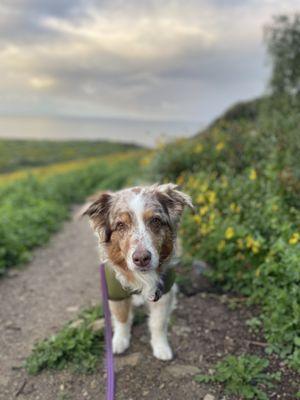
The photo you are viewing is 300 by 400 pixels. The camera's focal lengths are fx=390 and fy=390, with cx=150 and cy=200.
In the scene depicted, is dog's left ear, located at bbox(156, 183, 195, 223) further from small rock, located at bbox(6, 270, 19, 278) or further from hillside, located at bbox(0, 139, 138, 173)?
hillside, located at bbox(0, 139, 138, 173)

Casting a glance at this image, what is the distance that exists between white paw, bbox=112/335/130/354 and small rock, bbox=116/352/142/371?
0.09 metres

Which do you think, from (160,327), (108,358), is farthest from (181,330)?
(108,358)

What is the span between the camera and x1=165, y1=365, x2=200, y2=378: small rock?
388cm

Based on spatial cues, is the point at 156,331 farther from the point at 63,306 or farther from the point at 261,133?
the point at 261,133

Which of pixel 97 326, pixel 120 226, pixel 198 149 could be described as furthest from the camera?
pixel 198 149

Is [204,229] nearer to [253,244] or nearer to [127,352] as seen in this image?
[253,244]

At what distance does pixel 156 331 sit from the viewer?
4.22 m

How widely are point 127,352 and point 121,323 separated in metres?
0.32

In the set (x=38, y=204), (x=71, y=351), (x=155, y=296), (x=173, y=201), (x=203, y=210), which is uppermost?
(x=173, y=201)

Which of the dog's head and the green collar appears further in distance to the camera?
the green collar

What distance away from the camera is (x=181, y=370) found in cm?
394

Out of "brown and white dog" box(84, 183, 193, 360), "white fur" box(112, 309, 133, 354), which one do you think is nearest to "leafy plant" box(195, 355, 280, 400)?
"brown and white dog" box(84, 183, 193, 360)

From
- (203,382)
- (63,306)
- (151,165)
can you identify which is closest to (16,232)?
(63,306)

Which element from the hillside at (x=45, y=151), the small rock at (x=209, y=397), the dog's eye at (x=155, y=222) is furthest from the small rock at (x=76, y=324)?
the hillside at (x=45, y=151)
